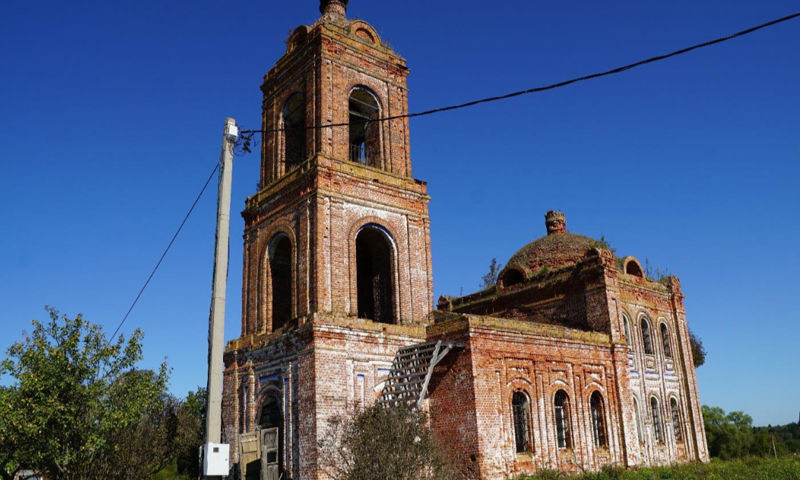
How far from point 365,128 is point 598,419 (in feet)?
41.5

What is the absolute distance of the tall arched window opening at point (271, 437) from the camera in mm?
17672

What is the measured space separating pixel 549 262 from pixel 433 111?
16.6 metres

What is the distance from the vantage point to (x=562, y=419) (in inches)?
797

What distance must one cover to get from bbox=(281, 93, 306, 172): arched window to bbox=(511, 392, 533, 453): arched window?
10.9 meters

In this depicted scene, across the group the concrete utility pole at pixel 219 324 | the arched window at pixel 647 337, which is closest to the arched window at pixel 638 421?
the arched window at pixel 647 337

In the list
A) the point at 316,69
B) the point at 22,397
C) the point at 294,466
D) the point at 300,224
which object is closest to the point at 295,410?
the point at 294,466

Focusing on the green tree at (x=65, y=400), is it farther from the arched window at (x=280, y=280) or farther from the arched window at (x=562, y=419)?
the arched window at (x=562, y=419)

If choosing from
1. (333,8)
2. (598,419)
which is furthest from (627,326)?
(333,8)

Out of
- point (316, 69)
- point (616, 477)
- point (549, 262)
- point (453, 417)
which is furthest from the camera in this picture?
point (549, 262)

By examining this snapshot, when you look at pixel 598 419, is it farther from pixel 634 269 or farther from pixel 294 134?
pixel 294 134

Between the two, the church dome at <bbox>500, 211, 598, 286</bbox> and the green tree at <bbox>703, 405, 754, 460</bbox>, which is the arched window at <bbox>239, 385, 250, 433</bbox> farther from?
the green tree at <bbox>703, 405, 754, 460</bbox>

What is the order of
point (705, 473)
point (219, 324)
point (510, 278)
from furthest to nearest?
point (510, 278) → point (705, 473) → point (219, 324)

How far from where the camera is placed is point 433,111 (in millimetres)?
11773

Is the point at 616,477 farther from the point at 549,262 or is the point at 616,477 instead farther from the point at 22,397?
the point at 22,397
